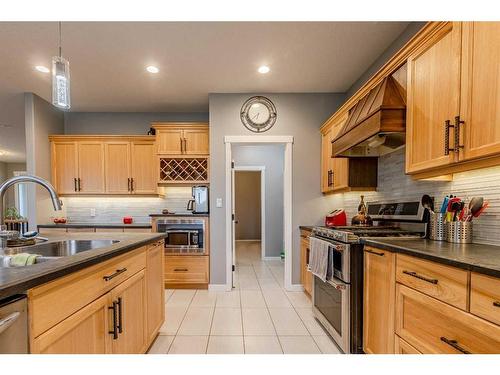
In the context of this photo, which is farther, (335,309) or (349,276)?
(335,309)

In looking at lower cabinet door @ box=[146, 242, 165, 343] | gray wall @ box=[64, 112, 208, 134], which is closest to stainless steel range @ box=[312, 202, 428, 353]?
lower cabinet door @ box=[146, 242, 165, 343]

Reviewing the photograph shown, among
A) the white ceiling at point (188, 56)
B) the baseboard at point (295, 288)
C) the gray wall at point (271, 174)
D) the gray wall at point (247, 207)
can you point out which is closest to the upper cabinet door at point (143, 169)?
the white ceiling at point (188, 56)

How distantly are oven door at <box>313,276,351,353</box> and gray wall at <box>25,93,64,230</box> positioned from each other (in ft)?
12.9

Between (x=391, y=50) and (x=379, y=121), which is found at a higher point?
(x=391, y=50)

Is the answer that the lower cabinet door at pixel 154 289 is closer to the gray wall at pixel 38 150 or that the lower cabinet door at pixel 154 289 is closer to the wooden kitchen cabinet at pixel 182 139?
the wooden kitchen cabinet at pixel 182 139

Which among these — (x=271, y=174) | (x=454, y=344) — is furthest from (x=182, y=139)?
(x=454, y=344)

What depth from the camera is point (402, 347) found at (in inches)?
56.4

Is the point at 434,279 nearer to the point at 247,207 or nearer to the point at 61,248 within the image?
the point at 61,248

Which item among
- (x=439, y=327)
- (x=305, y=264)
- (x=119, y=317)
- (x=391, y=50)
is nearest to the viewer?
(x=439, y=327)

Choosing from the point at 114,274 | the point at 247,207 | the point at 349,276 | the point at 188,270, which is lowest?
the point at 188,270

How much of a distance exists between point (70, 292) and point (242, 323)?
1.83m

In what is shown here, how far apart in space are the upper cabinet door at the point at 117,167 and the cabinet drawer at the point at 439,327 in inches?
149

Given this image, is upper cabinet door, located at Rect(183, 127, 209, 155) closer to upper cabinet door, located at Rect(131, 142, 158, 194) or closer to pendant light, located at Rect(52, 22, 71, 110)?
upper cabinet door, located at Rect(131, 142, 158, 194)

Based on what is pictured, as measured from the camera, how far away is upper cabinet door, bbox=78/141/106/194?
155 inches
